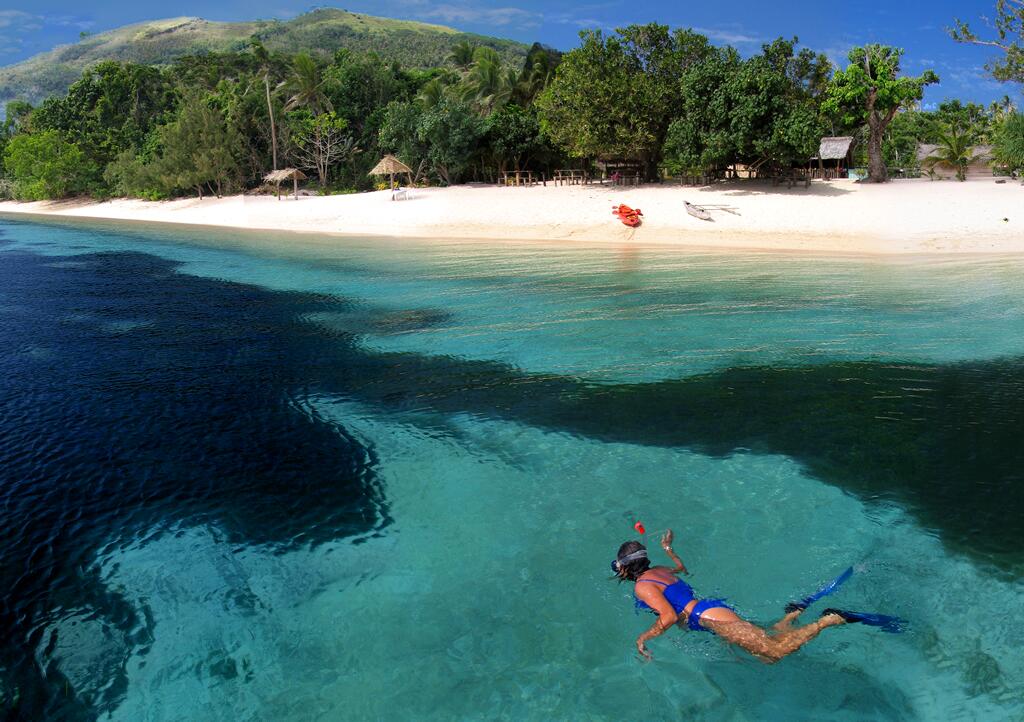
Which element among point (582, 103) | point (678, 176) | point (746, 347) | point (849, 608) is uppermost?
point (582, 103)

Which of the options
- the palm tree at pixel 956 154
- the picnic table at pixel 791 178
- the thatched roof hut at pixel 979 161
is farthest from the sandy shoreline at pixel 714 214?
the thatched roof hut at pixel 979 161

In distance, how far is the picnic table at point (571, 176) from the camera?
137ft

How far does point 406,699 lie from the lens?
17.1 ft

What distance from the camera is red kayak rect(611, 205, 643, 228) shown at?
28.7 metres

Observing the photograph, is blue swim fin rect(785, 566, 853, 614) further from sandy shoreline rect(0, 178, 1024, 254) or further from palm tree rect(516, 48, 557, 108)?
palm tree rect(516, 48, 557, 108)

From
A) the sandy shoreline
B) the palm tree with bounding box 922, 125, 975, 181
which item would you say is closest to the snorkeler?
the sandy shoreline

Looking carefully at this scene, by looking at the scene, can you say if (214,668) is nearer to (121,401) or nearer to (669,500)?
(669,500)

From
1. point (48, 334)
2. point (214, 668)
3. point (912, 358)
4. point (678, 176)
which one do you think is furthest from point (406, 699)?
point (678, 176)

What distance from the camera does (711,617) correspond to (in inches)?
209

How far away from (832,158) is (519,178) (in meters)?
17.4

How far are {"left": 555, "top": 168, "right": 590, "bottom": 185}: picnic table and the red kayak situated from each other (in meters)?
12.6

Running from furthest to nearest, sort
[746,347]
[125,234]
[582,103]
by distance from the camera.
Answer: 1. [125,234]
2. [582,103]
3. [746,347]

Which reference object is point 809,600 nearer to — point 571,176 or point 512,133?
point 571,176

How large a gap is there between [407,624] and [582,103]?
103ft
